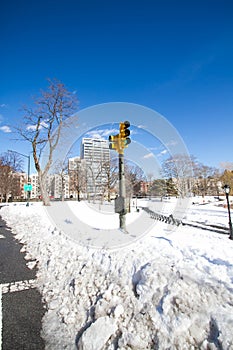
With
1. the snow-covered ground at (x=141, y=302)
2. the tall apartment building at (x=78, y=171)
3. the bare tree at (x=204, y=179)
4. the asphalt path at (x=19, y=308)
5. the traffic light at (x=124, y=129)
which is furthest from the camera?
the bare tree at (x=204, y=179)

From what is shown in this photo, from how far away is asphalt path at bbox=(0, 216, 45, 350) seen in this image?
2783 mm

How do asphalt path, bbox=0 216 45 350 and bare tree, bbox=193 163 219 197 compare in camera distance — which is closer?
asphalt path, bbox=0 216 45 350

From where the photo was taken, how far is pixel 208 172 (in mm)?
63125

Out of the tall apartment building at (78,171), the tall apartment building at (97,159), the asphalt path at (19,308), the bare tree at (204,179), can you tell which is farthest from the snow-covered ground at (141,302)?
the bare tree at (204,179)

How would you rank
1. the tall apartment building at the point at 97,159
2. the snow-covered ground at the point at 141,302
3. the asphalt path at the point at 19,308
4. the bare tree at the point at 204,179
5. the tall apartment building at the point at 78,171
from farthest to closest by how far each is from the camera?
Answer: 1. the bare tree at the point at 204,179
2. the tall apartment building at the point at 78,171
3. the tall apartment building at the point at 97,159
4. the asphalt path at the point at 19,308
5. the snow-covered ground at the point at 141,302

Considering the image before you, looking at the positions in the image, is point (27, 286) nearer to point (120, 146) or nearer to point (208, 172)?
point (120, 146)

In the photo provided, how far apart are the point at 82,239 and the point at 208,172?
6495cm

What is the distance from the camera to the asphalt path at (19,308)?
278cm

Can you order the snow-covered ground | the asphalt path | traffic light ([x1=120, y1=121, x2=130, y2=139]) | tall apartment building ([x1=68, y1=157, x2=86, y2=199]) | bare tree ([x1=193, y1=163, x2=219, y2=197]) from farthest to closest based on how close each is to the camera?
bare tree ([x1=193, y1=163, x2=219, y2=197]) → tall apartment building ([x1=68, y1=157, x2=86, y2=199]) → traffic light ([x1=120, y1=121, x2=130, y2=139]) → the asphalt path → the snow-covered ground

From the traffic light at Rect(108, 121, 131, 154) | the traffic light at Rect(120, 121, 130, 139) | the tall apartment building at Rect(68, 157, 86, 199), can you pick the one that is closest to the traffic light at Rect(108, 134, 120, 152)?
the traffic light at Rect(108, 121, 131, 154)

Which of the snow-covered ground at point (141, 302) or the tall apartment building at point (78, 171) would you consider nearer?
the snow-covered ground at point (141, 302)

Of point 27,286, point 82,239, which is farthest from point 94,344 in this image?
point 82,239

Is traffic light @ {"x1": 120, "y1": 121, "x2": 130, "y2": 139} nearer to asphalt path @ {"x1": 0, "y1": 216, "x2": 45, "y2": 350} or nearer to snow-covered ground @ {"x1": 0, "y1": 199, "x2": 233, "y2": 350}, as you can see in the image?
snow-covered ground @ {"x1": 0, "y1": 199, "x2": 233, "y2": 350}

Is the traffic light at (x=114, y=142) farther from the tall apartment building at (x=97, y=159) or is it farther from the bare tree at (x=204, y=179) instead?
the bare tree at (x=204, y=179)
